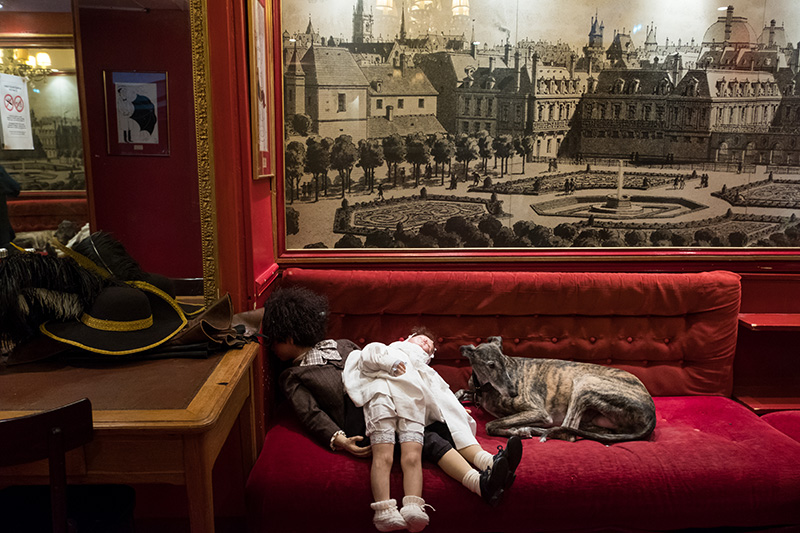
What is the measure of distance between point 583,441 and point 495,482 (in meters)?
0.66

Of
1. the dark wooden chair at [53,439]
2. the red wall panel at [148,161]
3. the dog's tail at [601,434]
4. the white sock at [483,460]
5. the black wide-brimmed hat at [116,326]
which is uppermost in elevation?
the red wall panel at [148,161]

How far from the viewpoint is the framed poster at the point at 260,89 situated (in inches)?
103

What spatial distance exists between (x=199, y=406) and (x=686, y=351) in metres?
2.66

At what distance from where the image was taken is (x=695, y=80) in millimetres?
3334

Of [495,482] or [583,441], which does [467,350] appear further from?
[495,482]

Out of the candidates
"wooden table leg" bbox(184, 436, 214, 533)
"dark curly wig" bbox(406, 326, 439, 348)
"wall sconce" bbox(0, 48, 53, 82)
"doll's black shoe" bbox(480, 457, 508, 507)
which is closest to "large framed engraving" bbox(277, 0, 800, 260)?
"dark curly wig" bbox(406, 326, 439, 348)

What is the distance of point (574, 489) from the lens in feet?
7.75

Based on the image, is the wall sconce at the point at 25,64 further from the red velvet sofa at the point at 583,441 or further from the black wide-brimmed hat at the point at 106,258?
the red velvet sofa at the point at 583,441

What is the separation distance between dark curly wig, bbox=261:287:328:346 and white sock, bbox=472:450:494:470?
3.00ft

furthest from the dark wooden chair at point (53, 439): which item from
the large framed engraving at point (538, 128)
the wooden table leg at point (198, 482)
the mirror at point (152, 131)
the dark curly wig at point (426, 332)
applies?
the large framed engraving at point (538, 128)

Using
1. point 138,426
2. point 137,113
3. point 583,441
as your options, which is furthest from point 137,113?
point 583,441

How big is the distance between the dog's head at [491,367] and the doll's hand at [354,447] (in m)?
0.75

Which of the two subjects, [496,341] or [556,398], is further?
[496,341]

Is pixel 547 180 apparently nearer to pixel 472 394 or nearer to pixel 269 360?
pixel 472 394
